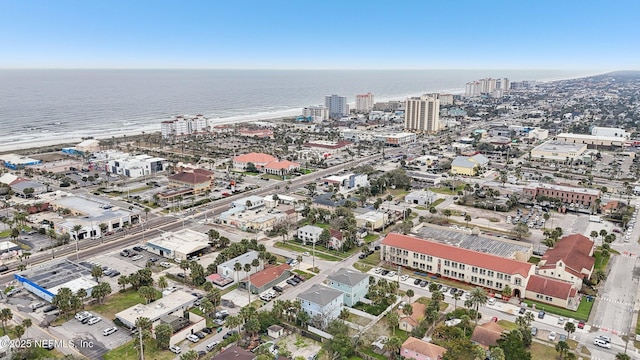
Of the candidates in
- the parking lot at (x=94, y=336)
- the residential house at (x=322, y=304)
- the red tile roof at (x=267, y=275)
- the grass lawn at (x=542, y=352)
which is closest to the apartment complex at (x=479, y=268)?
the grass lawn at (x=542, y=352)

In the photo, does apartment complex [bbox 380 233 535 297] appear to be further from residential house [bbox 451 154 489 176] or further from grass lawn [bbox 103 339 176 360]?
residential house [bbox 451 154 489 176]

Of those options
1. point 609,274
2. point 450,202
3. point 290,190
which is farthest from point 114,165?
point 609,274

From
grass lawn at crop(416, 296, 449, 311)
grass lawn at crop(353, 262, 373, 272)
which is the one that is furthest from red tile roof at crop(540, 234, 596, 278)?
grass lawn at crop(353, 262, 373, 272)

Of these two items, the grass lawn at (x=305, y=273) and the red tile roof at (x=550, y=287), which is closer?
the red tile roof at (x=550, y=287)

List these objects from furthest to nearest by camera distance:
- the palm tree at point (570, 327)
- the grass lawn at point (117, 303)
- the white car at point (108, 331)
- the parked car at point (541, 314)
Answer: the grass lawn at point (117, 303)
the parked car at point (541, 314)
the white car at point (108, 331)
the palm tree at point (570, 327)

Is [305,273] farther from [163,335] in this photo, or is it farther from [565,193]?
[565,193]

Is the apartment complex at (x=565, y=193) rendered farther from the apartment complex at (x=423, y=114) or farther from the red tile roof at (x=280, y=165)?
the apartment complex at (x=423, y=114)

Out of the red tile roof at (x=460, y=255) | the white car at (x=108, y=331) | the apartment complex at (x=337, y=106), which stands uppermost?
the apartment complex at (x=337, y=106)

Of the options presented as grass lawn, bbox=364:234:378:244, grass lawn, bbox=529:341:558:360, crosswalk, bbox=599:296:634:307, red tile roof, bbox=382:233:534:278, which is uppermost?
red tile roof, bbox=382:233:534:278
